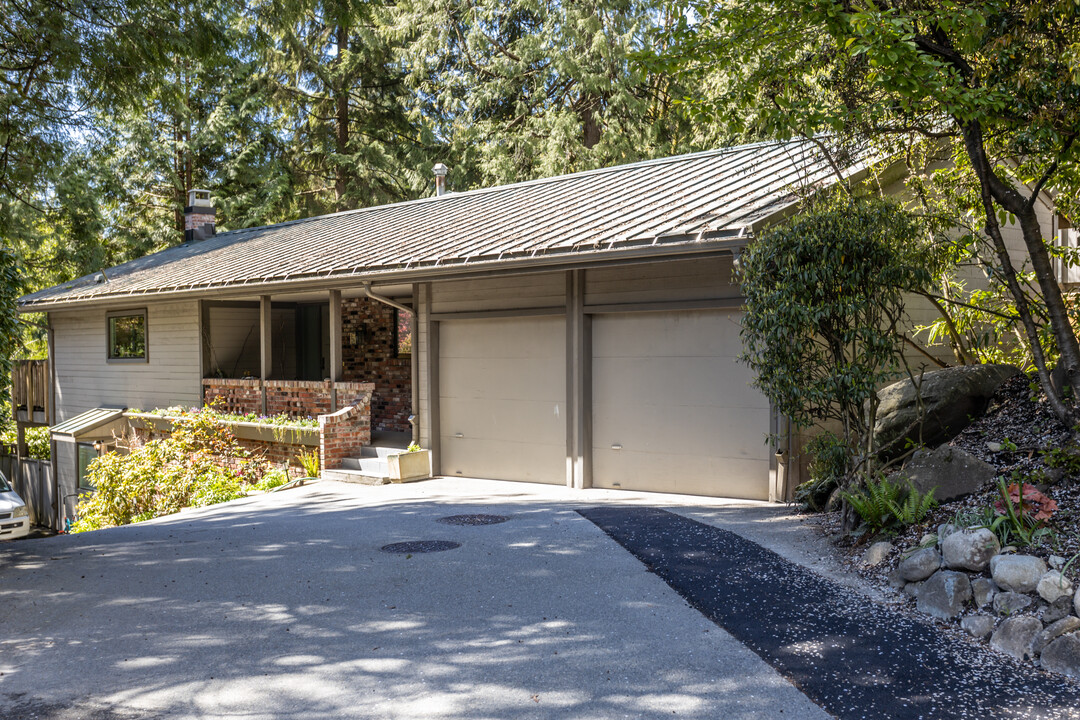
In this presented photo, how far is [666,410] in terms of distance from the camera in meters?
10.1

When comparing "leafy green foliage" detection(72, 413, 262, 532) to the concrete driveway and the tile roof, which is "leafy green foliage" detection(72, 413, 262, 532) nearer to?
the tile roof

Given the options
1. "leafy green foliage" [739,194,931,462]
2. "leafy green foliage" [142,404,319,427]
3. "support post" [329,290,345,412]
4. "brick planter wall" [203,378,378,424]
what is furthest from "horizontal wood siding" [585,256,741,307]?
"leafy green foliage" [142,404,319,427]

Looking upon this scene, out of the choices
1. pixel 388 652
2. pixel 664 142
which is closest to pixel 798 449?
pixel 388 652

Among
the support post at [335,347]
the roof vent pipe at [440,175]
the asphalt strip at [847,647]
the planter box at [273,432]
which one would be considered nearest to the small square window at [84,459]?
the planter box at [273,432]

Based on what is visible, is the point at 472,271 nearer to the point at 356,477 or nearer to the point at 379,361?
the point at 356,477

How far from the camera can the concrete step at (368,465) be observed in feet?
40.3

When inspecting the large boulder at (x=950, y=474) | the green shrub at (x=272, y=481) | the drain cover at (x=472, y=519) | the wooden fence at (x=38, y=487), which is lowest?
the wooden fence at (x=38, y=487)

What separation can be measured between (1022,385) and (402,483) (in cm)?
769

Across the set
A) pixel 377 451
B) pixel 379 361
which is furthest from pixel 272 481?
pixel 379 361

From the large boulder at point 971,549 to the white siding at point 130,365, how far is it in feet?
45.6

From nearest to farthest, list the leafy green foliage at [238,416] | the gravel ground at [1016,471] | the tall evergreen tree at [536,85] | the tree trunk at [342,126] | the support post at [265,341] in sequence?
the gravel ground at [1016,471] < the leafy green foliage at [238,416] < the support post at [265,341] < the tall evergreen tree at [536,85] < the tree trunk at [342,126]

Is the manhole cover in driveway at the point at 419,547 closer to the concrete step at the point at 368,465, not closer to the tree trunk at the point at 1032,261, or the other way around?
the concrete step at the point at 368,465

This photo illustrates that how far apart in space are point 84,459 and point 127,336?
106 inches

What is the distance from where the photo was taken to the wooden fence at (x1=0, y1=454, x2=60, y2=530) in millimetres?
19016
